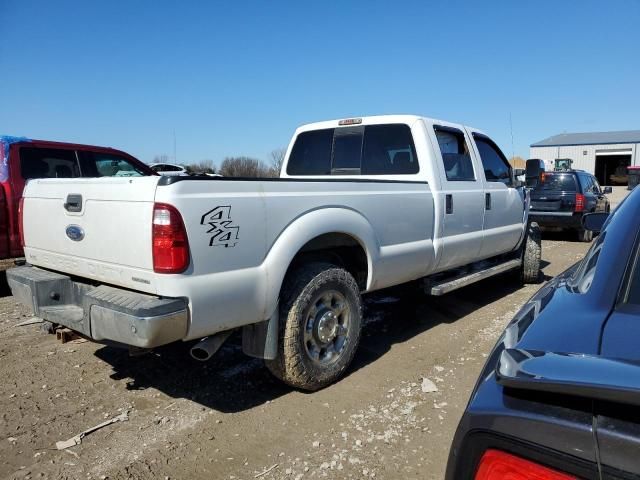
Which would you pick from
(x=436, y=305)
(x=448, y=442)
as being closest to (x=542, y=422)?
(x=448, y=442)

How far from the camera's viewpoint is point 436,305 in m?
5.84

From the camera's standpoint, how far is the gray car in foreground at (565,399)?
98 cm

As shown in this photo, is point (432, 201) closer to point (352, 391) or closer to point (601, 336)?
point (352, 391)

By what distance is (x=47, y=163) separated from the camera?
22.4 ft

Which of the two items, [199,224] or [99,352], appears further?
[99,352]

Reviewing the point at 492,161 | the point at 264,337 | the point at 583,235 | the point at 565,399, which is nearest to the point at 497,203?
the point at 492,161

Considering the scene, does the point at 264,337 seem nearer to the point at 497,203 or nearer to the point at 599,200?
the point at 497,203

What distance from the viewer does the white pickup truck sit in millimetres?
2627

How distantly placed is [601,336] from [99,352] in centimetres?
409

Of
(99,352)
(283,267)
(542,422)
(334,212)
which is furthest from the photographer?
(99,352)

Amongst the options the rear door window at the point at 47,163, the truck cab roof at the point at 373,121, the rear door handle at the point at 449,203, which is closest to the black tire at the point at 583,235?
the truck cab roof at the point at 373,121

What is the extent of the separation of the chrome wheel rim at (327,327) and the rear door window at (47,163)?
513cm

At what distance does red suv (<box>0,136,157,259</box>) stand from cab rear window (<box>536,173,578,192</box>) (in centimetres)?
949

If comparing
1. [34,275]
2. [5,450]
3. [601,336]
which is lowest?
[5,450]
